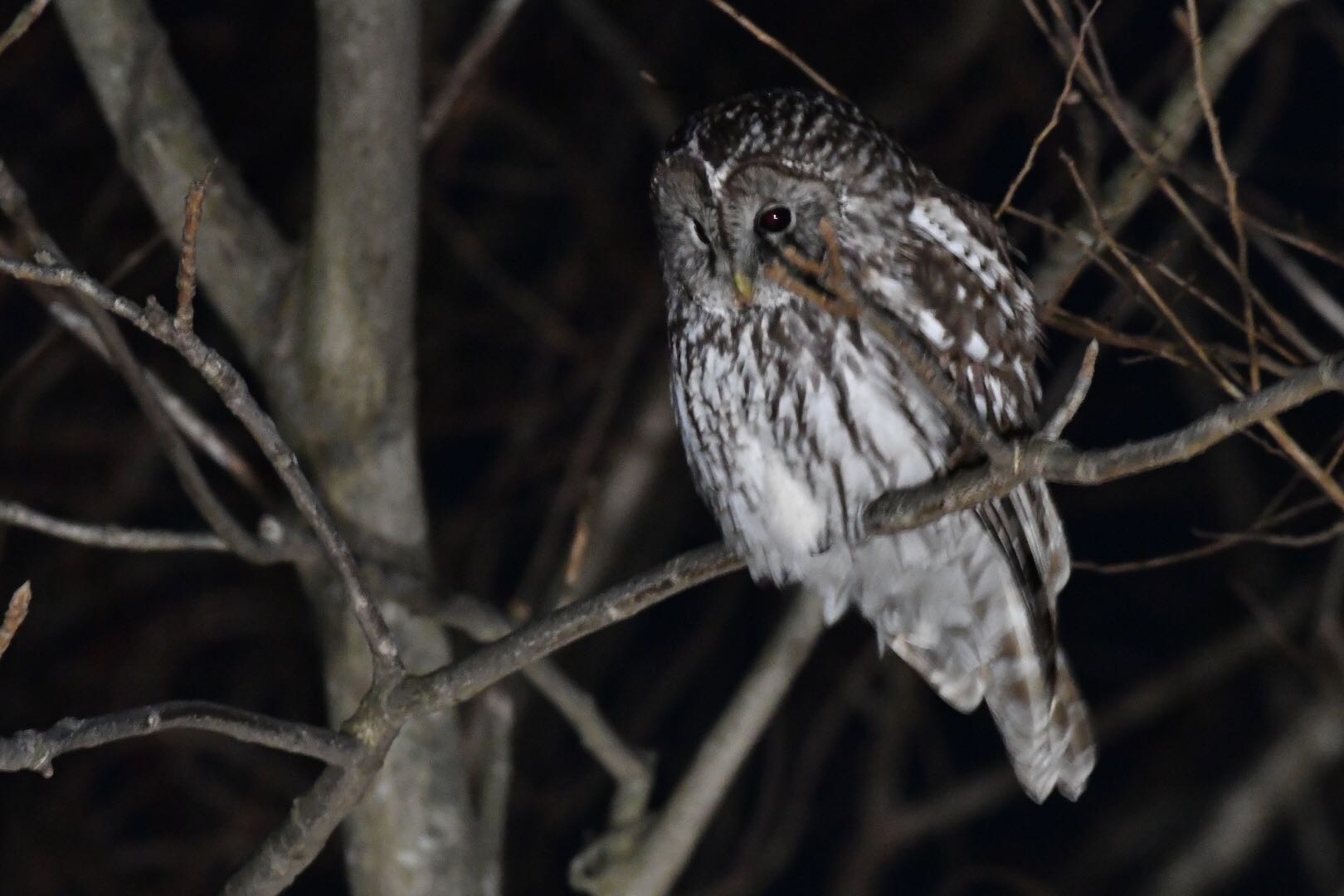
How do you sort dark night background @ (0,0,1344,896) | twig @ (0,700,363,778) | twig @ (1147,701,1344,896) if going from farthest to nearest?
dark night background @ (0,0,1344,896) → twig @ (1147,701,1344,896) → twig @ (0,700,363,778)

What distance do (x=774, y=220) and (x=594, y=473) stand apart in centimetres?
166

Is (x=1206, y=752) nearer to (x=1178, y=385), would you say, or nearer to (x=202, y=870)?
(x=1178, y=385)

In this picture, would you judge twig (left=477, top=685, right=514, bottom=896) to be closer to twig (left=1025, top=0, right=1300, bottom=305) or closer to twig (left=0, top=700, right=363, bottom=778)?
twig (left=0, top=700, right=363, bottom=778)

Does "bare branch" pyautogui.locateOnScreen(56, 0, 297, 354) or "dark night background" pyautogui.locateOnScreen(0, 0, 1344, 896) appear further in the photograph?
"dark night background" pyautogui.locateOnScreen(0, 0, 1344, 896)

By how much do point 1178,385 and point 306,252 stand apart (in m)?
2.77

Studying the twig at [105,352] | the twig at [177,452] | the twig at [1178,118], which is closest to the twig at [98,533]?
the twig at [177,452]

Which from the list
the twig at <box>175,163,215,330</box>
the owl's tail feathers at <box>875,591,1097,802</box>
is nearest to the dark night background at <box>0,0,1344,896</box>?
the owl's tail feathers at <box>875,591,1097,802</box>

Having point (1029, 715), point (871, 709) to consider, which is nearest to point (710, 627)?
point (871, 709)

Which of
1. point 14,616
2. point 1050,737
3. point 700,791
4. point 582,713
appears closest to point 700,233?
point 582,713

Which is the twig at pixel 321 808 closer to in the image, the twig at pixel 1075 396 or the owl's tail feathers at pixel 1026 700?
the twig at pixel 1075 396

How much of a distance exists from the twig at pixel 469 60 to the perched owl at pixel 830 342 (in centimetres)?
36

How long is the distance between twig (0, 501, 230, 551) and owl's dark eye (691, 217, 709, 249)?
848 mm

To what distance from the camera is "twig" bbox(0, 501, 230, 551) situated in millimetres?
2248

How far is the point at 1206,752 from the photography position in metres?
5.02
